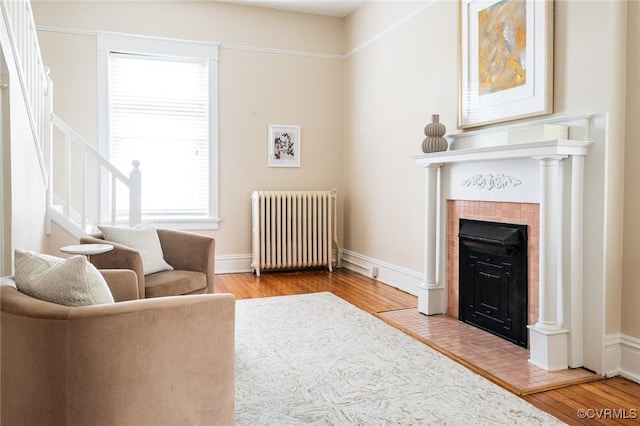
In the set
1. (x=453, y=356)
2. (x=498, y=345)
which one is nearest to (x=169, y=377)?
(x=453, y=356)

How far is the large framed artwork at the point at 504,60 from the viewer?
3064 millimetres

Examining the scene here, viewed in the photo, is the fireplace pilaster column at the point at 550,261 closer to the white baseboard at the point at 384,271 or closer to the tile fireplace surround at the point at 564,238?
the tile fireplace surround at the point at 564,238

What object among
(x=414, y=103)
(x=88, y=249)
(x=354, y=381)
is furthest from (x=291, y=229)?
(x=354, y=381)

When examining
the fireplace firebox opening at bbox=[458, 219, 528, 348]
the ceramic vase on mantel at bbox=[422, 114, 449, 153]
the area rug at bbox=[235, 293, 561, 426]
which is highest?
the ceramic vase on mantel at bbox=[422, 114, 449, 153]

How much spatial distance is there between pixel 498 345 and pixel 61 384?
8.55ft

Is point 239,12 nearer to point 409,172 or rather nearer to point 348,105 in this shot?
point 348,105

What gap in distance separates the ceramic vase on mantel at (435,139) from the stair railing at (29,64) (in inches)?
115

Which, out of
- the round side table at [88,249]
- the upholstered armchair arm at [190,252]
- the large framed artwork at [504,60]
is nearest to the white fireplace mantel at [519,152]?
the large framed artwork at [504,60]

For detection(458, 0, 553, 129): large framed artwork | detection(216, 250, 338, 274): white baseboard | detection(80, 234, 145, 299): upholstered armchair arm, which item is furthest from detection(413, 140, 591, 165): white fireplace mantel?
detection(216, 250, 338, 274): white baseboard

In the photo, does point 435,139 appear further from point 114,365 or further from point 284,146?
point 114,365

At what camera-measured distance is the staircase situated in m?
3.21

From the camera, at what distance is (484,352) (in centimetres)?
300

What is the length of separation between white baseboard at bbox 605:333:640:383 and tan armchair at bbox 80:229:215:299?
8.14ft

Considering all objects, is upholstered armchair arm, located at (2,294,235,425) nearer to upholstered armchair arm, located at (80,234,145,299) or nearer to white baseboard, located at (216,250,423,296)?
upholstered armchair arm, located at (80,234,145,299)
